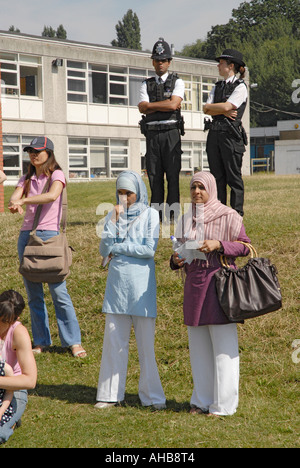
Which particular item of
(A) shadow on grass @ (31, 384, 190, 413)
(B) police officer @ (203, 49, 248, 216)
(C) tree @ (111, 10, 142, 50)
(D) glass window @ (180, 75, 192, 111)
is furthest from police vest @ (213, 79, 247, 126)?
(C) tree @ (111, 10, 142, 50)

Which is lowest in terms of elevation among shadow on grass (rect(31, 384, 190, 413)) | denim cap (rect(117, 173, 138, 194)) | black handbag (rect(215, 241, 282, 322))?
shadow on grass (rect(31, 384, 190, 413))

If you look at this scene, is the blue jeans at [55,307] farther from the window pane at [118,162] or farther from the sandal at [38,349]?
the window pane at [118,162]

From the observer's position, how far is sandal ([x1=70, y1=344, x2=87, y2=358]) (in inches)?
270

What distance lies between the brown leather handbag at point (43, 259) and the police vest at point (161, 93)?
3.07 m

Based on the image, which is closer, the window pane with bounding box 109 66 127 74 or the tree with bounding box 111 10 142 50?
the window pane with bounding box 109 66 127 74

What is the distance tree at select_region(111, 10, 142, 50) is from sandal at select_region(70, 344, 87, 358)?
90.2 meters

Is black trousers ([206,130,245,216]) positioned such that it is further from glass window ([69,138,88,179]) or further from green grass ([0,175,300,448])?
glass window ([69,138,88,179])

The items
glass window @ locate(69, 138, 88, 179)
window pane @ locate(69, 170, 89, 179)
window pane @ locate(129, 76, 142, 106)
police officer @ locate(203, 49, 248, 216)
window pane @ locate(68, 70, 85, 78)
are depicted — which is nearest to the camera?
police officer @ locate(203, 49, 248, 216)

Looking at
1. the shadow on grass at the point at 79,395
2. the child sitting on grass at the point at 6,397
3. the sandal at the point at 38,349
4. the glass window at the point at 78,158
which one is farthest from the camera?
the glass window at the point at 78,158

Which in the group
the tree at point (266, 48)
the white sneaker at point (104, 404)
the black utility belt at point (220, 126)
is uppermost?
the tree at point (266, 48)

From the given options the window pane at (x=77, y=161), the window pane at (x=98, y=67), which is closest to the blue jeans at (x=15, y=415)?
the window pane at (x=77, y=161)

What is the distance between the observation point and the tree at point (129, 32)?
307 feet

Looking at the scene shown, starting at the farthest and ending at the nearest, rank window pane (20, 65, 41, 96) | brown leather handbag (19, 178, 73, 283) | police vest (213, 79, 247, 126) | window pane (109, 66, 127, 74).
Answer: window pane (109, 66, 127, 74), window pane (20, 65, 41, 96), police vest (213, 79, 247, 126), brown leather handbag (19, 178, 73, 283)

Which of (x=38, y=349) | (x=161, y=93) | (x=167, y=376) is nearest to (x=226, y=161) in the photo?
(x=161, y=93)
